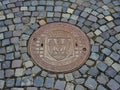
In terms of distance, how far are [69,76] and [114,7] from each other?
168 centimetres

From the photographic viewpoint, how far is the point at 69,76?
3.61 metres

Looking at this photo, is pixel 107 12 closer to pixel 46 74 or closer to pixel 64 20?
pixel 64 20

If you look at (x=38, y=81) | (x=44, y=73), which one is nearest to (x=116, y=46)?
(x=44, y=73)

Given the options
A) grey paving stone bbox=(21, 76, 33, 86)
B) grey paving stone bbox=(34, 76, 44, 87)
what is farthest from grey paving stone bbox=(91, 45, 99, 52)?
grey paving stone bbox=(21, 76, 33, 86)

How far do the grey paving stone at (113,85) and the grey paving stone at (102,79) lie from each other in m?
0.06

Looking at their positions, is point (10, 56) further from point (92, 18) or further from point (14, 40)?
point (92, 18)

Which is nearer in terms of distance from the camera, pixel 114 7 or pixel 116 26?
pixel 116 26

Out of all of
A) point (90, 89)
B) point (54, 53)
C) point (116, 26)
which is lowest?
point (90, 89)

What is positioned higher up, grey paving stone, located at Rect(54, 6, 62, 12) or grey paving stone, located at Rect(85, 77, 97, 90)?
grey paving stone, located at Rect(54, 6, 62, 12)

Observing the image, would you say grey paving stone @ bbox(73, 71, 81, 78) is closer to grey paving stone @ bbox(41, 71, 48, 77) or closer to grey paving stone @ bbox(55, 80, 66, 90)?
grey paving stone @ bbox(55, 80, 66, 90)

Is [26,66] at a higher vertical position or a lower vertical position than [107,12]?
lower

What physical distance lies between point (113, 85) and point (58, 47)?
102 cm

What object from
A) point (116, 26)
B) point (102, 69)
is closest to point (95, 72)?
point (102, 69)

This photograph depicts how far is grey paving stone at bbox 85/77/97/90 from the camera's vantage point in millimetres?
3509
